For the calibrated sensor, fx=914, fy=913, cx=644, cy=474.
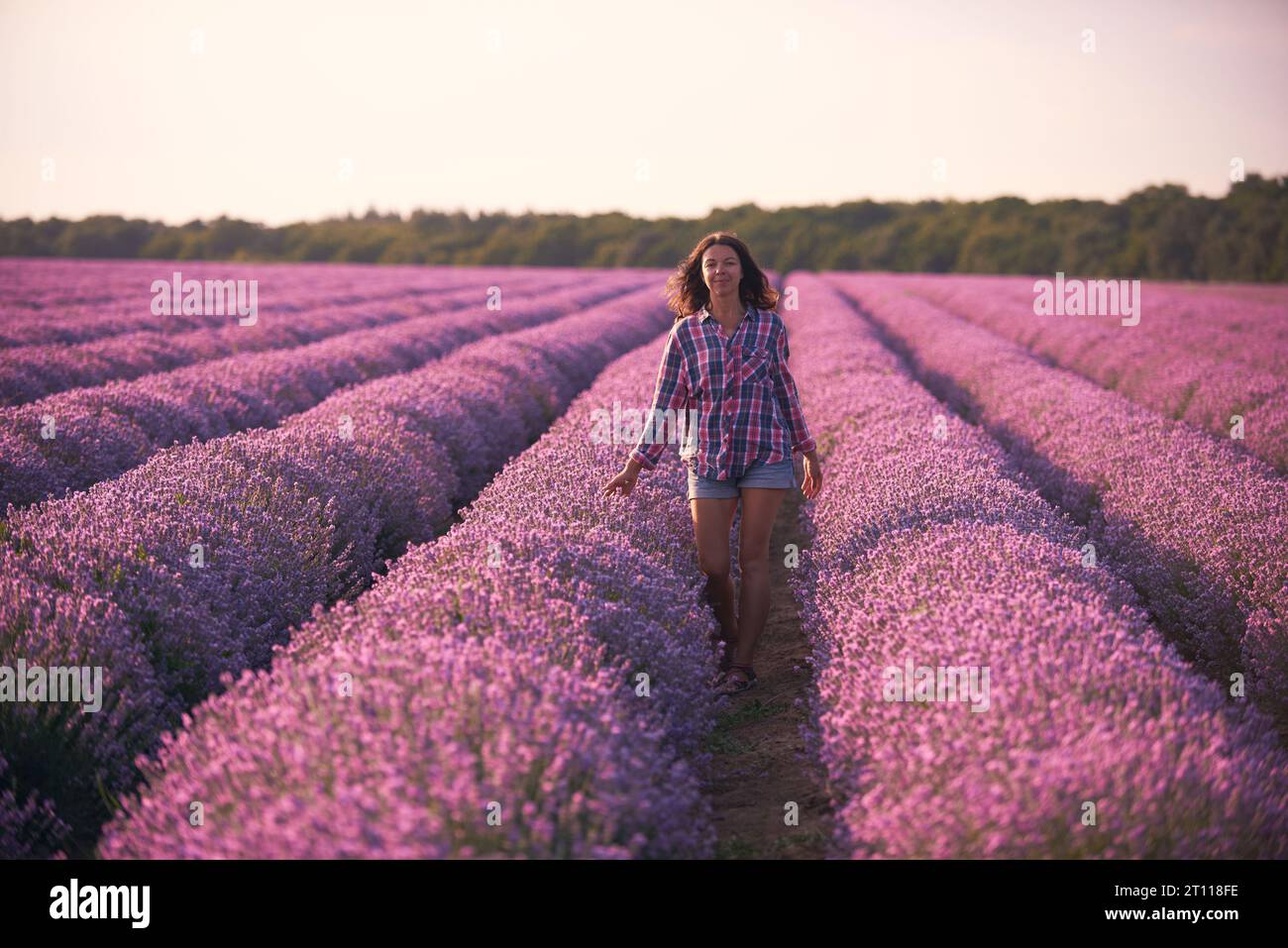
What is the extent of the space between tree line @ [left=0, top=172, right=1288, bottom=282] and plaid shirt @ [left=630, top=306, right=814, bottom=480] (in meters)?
47.9

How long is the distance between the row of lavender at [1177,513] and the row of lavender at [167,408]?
550 cm

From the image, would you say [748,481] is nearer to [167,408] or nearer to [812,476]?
[812,476]

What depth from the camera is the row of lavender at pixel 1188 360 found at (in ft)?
25.5

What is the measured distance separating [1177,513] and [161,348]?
1032 centimetres

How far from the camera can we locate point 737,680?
4023 mm

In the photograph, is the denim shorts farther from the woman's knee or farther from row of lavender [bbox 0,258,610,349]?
row of lavender [bbox 0,258,610,349]

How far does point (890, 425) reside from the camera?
630 centimetres

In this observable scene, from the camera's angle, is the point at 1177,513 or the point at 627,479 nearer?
the point at 627,479

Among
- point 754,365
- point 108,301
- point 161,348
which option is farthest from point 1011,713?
point 108,301

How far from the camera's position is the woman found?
3.80 m

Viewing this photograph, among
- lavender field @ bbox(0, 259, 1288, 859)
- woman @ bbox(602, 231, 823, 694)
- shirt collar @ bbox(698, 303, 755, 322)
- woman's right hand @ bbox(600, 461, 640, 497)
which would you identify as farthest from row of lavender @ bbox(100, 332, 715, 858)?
shirt collar @ bbox(698, 303, 755, 322)
